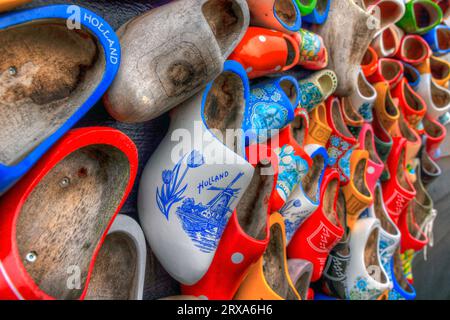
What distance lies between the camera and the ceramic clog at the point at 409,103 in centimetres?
182

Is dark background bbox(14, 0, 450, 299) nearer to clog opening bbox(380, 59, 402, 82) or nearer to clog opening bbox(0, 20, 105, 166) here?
clog opening bbox(0, 20, 105, 166)

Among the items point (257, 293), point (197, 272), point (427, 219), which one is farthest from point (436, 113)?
point (197, 272)

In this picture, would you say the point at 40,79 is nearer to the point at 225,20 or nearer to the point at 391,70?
the point at 225,20

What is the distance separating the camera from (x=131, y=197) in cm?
71

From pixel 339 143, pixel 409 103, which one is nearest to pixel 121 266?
pixel 339 143

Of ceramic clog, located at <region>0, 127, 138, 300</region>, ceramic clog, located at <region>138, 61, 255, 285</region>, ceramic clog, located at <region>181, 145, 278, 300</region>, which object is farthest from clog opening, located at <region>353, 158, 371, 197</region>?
ceramic clog, located at <region>0, 127, 138, 300</region>

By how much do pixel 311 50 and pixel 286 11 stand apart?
121 millimetres

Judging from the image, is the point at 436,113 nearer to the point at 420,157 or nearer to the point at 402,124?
the point at 420,157

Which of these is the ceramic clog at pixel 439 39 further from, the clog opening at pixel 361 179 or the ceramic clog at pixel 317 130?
the ceramic clog at pixel 317 130

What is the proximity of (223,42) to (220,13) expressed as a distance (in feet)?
0.15

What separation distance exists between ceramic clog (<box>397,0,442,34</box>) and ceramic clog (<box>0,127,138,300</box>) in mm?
1657

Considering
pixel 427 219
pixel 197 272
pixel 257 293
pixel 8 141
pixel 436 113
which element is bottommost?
pixel 427 219
